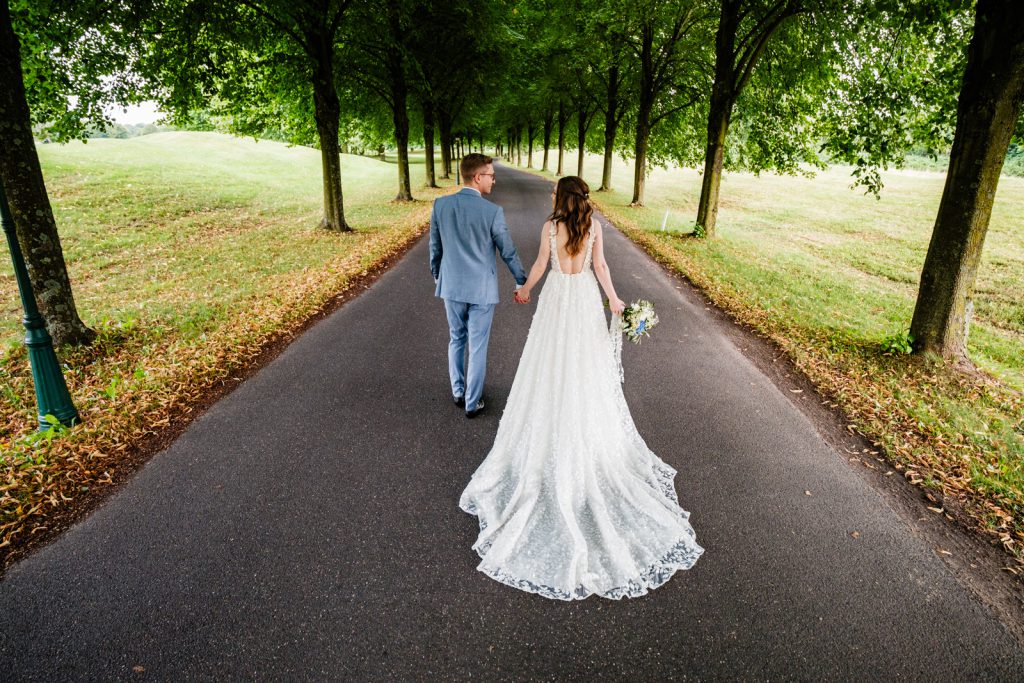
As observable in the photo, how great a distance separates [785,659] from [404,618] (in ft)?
7.39

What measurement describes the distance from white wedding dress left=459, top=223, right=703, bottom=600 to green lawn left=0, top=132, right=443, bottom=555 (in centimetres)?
355

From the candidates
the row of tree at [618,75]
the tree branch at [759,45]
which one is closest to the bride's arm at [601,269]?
the row of tree at [618,75]

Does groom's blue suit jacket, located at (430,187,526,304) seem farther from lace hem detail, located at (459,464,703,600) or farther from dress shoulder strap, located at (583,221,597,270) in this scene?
lace hem detail, located at (459,464,703,600)

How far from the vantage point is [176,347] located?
23.1 ft

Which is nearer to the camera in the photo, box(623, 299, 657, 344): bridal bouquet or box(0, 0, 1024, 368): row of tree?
box(623, 299, 657, 344): bridal bouquet

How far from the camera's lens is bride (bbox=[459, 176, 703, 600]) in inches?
133

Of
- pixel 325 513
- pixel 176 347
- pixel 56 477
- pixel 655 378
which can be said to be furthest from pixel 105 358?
pixel 655 378

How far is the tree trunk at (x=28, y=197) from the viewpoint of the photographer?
5734 mm

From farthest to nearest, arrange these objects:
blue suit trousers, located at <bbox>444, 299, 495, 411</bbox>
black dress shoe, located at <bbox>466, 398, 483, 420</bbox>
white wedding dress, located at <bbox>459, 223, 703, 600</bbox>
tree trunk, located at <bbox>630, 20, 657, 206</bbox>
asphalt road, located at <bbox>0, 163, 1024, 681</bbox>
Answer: tree trunk, located at <bbox>630, 20, 657, 206</bbox>
black dress shoe, located at <bbox>466, 398, 483, 420</bbox>
blue suit trousers, located at <bbox>444, 299, 495, 411</bbox>
white wedding dress, located at <bbox>459, 223, 703, 600</bbox>
asphalt road, located at <bbox>0, 163, 1024, 681</bbox>

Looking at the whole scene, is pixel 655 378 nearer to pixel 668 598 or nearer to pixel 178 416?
pixel 668 598

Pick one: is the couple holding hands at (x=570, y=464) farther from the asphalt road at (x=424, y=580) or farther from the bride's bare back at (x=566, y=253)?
the asphalt road at (x=424, y=580)

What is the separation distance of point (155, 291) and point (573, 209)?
10.00 meters

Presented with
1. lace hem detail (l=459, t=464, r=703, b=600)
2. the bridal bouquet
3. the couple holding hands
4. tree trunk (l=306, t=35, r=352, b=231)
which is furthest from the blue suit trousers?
tree trunk (l=306, t=35, r=352, b=231)

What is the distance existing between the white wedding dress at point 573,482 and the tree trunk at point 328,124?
12.8m
